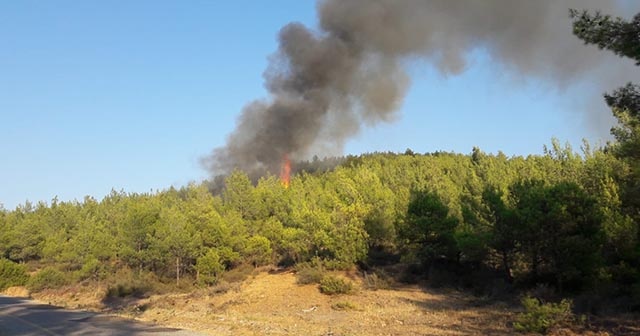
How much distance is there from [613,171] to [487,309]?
959cm

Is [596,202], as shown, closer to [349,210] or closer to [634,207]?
[634,207]

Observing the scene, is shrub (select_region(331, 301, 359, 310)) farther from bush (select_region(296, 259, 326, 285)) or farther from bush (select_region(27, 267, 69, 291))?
bush (select_region(27, 267, 69, 291))

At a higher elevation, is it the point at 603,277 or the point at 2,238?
the point at 2,238

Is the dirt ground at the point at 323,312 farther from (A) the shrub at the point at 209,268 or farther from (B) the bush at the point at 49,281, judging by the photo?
(B) the bush at the point at 49,281

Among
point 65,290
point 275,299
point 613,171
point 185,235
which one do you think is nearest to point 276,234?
point 185,235

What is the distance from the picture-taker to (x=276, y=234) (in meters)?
45.6

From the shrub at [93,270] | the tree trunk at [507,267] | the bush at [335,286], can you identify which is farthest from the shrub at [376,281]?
the shrub at [93,270]

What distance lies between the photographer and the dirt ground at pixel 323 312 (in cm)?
1691

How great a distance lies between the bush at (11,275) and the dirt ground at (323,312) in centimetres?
2736

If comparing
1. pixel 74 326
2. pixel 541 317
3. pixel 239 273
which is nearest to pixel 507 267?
pixel 541 317

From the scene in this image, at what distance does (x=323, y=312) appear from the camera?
2333 cm

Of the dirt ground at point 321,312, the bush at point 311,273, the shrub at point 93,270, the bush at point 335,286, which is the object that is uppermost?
the shrub at point 93,270

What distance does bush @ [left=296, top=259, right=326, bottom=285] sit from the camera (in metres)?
32.0

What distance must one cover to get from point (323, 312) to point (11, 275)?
47.2 m
